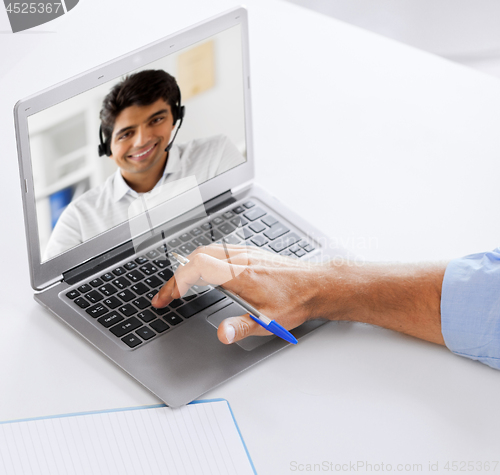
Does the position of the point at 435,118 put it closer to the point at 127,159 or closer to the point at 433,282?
the point at 433,282

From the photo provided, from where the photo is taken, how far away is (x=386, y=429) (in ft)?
2.55

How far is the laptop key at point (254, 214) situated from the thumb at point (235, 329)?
24cm

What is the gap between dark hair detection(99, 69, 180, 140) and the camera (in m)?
0.91

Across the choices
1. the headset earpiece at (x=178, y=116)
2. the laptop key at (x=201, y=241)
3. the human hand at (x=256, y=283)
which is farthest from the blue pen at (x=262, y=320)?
the headset earpiece at (x=178, y=116)

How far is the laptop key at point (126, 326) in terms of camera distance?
872mm

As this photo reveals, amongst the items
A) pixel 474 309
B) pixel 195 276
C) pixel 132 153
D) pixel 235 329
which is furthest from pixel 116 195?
pixel 474 309

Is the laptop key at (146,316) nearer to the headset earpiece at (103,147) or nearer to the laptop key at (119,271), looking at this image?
the laptop key at (119,271)

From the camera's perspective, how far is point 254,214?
1.08 meters

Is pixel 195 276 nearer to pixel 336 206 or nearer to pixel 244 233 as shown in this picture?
pixel 244 233

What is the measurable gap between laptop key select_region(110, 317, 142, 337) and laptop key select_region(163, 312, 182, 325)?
0.12 ft

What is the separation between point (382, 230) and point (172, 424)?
492 millimetres

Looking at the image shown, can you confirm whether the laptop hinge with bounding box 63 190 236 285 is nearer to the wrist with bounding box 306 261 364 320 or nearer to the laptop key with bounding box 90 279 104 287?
the laptop key with bounding box 90 279 104 287

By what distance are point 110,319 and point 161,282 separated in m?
0.09

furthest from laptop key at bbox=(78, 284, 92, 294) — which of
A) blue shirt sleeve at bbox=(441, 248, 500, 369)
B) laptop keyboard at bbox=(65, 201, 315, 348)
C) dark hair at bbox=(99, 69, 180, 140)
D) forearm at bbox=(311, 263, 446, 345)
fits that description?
blue shirt sleeve at bbox=(441, 248, 500, 369)
